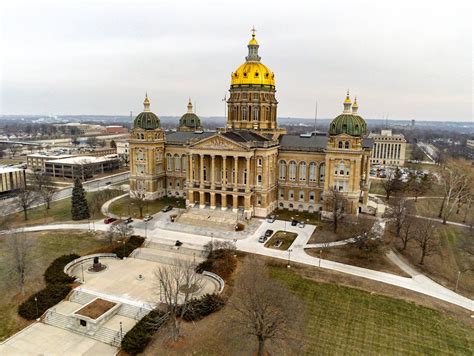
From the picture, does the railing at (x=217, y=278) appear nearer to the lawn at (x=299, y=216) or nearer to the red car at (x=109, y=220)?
the lawn at (x=299, y=216)

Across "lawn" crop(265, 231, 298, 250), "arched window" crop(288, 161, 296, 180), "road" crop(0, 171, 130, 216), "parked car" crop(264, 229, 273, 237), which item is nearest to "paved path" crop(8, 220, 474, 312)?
"lawn" crop(265, 231, 298, 250)

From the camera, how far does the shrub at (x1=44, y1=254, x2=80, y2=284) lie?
43.6m

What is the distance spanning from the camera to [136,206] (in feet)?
249

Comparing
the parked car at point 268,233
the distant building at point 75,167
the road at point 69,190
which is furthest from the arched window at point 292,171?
the distant building at point 75,167

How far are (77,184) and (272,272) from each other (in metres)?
42.7

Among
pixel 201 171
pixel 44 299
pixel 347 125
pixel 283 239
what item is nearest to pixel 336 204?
pixel 283 239

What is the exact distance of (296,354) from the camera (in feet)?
104

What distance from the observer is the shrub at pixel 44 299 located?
3759cm

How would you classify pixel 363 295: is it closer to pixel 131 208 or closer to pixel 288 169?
pixel 288 169

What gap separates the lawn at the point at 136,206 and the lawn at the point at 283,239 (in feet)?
81.5

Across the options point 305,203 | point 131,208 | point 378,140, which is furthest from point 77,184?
point 378,140

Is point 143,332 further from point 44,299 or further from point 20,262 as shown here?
point 20,262

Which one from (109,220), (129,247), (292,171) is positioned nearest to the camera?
(129,247)

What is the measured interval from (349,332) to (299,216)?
36453 mm
